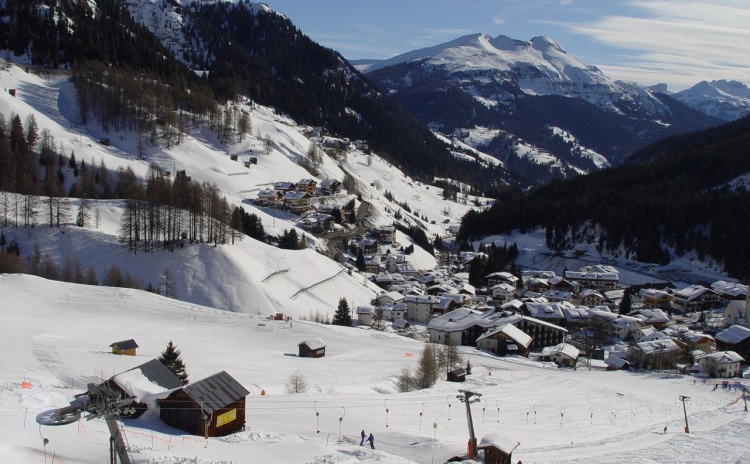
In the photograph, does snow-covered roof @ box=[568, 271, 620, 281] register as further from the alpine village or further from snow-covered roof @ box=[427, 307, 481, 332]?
snow-covered roof @ box=[427, 307, 481, 332]

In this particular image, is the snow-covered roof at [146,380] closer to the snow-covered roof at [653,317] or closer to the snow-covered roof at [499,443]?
the snow-covered roof at [499,443]

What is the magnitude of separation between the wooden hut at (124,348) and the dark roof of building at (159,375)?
10.5 meters

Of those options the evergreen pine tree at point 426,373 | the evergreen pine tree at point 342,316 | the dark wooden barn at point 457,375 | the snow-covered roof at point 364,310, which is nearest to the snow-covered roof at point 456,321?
the snow-covered roof at point 364,310

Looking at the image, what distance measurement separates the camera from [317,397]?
31.4m

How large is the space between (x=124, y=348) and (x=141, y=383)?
12.7 m

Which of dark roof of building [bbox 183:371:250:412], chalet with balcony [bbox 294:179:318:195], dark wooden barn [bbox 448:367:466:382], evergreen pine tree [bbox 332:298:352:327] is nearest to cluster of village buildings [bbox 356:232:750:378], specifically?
evergreen pine tree [bbox 332:298:352:327]

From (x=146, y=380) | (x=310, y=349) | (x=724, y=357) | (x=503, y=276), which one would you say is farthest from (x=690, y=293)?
(x=146, y=380)

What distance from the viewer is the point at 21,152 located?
7375cm

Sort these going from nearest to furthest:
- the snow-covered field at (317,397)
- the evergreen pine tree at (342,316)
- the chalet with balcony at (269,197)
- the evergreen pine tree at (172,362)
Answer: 1. the snow-covered field at (317,397)
2. the evergreen pine tree at (172,362)
3. the evergreen pine tree at (342,316)
4. the chalet with balcony at (269,197)

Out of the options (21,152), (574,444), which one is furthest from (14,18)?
(574,444)

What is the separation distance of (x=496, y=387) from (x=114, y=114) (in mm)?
78595

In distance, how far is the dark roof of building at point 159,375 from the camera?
80.2 feet

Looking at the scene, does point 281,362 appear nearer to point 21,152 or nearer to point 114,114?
point 21,152

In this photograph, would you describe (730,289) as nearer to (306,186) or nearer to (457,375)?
(457,375)
